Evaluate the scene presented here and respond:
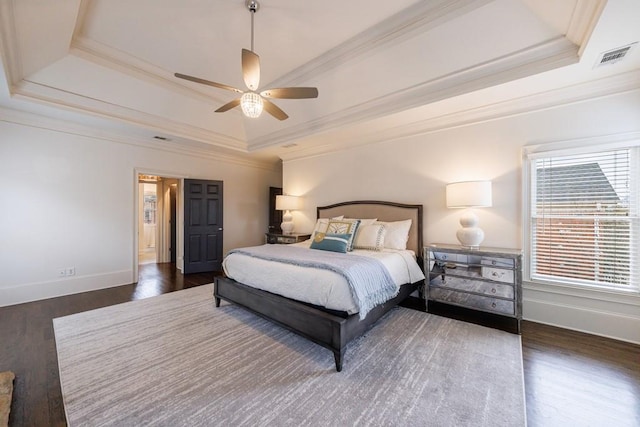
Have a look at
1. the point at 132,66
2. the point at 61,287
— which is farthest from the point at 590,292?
the point at 61,287

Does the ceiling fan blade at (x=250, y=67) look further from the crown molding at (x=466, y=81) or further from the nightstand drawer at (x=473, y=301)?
the nightstand drawer at (x=473, y=301)

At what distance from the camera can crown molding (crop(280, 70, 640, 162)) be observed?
8.63 feet

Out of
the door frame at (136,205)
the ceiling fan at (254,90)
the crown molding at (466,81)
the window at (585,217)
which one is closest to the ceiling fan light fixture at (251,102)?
the ceiling fan at (254,90)

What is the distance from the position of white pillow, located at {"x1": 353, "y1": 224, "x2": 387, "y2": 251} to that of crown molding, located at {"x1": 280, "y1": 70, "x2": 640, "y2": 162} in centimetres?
158

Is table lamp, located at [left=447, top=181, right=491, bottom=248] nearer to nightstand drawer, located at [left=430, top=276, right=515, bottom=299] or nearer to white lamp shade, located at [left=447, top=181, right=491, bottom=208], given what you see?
white lamp shade, located at [left=447, top=181, right=491, bottom=208]

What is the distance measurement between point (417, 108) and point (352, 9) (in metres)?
1.42

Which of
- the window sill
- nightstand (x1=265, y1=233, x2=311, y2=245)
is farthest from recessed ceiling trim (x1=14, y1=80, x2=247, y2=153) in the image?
the window sill

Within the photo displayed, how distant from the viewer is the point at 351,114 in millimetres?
3863

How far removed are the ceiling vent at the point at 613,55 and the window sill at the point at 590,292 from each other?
220 centimetres

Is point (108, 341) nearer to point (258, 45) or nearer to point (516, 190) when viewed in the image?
point (258, 45)

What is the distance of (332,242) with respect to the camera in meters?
3.50

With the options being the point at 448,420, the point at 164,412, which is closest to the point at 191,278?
the point at 164,412

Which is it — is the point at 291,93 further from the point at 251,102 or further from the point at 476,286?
the point at 476,286

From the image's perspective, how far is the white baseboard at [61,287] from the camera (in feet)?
11.6
